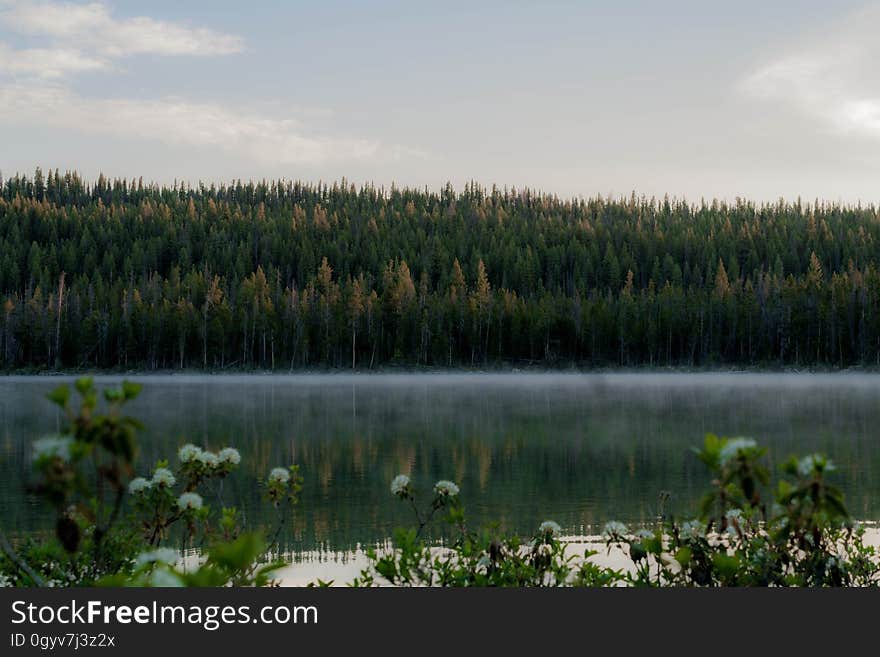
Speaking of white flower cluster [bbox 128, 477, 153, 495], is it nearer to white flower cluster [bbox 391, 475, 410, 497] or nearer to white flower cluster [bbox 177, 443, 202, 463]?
white flower cluster [bbox 177, 443, 202, 463]

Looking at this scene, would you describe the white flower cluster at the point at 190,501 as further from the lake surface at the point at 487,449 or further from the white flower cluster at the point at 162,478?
the lake surface at the point at 487,449

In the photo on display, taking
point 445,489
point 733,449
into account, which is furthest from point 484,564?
point 733,449

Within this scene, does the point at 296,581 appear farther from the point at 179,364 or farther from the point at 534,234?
the point at 534,234

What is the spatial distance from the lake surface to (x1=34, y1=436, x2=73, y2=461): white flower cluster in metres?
12.7

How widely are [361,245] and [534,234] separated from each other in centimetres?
3416

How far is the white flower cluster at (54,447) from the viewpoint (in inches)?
137

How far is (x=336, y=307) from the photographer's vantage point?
134 metres

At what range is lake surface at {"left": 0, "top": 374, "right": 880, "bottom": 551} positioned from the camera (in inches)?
763

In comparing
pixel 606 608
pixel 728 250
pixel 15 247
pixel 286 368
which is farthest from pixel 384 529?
pixel 15 247

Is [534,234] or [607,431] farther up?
[534,234]

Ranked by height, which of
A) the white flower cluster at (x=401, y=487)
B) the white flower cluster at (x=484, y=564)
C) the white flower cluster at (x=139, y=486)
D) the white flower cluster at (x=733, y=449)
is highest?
the white flower cluster at (x=733, y=449)

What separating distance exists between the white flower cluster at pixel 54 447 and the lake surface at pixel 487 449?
1275cm

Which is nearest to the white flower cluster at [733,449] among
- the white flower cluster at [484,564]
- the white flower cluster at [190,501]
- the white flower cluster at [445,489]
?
the white flower cluster at [484,564]

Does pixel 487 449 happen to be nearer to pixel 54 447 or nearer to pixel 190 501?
pixel 190 501
